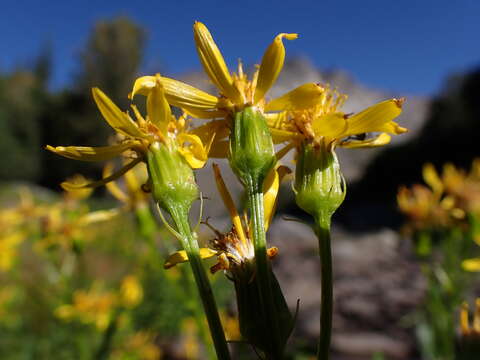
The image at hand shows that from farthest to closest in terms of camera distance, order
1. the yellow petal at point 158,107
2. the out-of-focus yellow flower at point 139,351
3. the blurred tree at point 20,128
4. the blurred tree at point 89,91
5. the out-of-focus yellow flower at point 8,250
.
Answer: the blurred tree at point 89,91 → the blurred tree at point 20,128 → the out-of-focus yellow flower at point 139,351 → the out-of-focus yellow flower at point 8,250 → the yellow petal at point 158,107

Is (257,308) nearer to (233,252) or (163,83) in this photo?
(233,252)

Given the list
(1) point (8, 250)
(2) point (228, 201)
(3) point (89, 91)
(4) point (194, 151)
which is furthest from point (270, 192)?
(3) point (89, 91)

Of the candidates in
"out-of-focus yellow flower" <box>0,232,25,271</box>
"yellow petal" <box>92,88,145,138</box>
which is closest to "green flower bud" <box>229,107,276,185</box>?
"yellow petal" <box>92,88,145,138</box>

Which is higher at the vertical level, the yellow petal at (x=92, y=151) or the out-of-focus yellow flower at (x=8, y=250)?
the yellow petal at (x=92, y=151)

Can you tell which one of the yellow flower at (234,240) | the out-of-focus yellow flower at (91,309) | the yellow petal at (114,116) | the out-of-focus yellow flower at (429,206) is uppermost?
the yellow petal at (114,116)

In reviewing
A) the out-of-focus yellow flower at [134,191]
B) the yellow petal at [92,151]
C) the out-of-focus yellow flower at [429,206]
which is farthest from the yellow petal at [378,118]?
the out-of-focus yellow flower at [429,206]

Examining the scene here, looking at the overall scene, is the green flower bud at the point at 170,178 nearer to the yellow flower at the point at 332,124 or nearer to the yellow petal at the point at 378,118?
the yellow flower at the point at 332,124

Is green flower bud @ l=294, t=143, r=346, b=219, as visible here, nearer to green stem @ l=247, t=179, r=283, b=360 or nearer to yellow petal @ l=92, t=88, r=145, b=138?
green stem @ l=247, t=179, r=283, b=360
